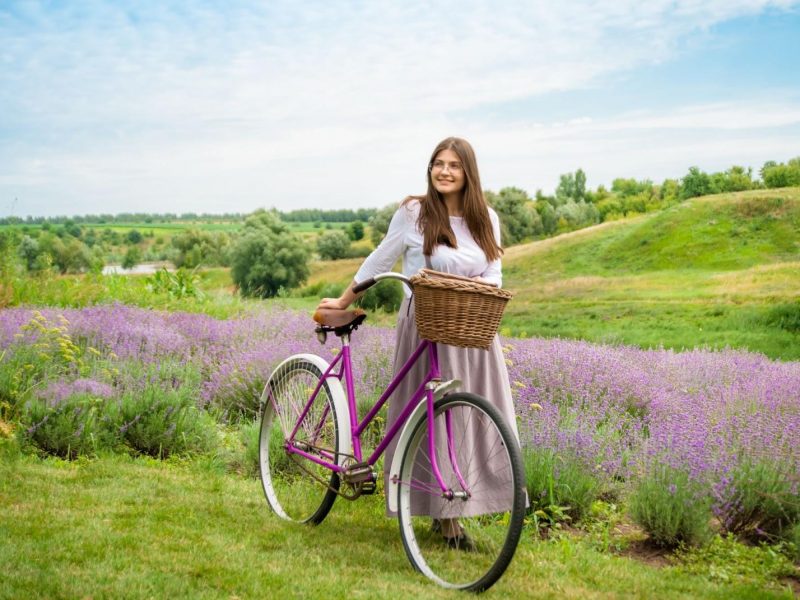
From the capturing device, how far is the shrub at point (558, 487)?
14.4ft

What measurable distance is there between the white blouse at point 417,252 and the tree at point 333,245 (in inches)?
805

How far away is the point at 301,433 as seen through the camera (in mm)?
4508

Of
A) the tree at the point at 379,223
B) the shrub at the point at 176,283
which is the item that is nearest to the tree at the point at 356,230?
the tree at the point at 379,223

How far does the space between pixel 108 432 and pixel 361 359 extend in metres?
2.15

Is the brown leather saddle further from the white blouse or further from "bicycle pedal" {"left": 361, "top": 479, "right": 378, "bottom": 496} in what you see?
"bicycle pedal" {"left": 361, "top": 479, "right": 378, "bottom": 496}

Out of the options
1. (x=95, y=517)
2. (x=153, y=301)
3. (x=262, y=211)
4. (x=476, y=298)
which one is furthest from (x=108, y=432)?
(x=262, y=211)

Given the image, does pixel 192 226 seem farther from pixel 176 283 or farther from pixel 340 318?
pixel 340 318

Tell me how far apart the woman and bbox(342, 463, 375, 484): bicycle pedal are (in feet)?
1.20

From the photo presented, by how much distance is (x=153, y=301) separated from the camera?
12758 mm

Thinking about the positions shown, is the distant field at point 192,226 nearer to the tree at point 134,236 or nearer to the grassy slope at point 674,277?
the tree at point 134,236

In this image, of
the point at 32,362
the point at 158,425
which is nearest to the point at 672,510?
the point at 158,425

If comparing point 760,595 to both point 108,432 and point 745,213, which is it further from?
point 745,213

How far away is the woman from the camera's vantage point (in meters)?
3.72

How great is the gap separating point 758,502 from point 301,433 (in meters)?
2.33
